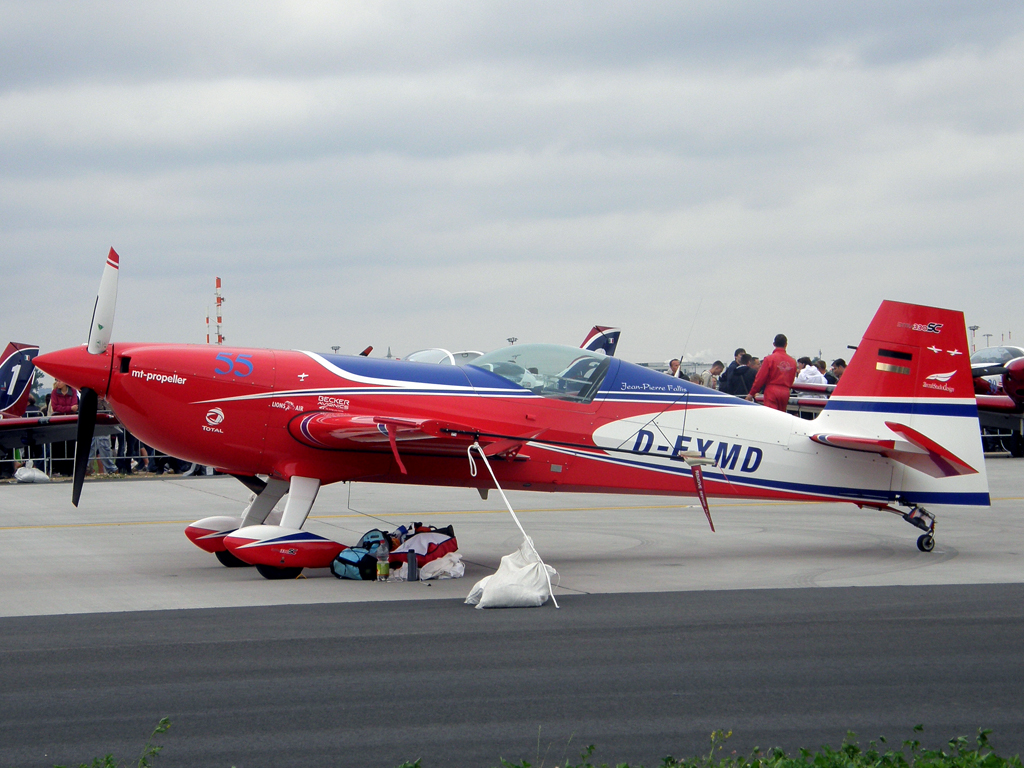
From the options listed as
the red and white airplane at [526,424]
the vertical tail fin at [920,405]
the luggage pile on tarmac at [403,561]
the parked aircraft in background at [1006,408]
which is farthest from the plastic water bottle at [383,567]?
the parked aircraft in background at [1006,408]

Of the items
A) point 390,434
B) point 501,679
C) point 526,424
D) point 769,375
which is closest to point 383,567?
point 390,434

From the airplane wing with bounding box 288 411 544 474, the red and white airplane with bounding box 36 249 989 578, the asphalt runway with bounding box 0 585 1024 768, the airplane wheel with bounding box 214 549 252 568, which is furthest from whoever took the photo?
the airplane wheel with bounding box 214 549 252 568

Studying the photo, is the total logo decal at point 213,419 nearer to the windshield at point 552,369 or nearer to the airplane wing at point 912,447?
the windshield at point 552,369

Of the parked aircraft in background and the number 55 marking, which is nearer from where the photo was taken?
the number 55 marking

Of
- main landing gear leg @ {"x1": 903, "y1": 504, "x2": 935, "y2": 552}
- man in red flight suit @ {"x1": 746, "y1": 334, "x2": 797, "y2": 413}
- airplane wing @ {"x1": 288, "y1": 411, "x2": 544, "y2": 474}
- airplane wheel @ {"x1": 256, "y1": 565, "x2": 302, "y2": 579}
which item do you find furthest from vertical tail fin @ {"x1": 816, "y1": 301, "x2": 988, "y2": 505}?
airplane wheel @ {"x1": 256, "y1": 565, "x2": 302, "y2": 579}

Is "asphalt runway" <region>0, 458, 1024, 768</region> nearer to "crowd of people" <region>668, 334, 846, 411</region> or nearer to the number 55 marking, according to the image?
the number 55 marking

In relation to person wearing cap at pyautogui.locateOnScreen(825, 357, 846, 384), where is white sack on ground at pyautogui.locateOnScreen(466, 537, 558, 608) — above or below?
below

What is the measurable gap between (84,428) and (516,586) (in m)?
4.33

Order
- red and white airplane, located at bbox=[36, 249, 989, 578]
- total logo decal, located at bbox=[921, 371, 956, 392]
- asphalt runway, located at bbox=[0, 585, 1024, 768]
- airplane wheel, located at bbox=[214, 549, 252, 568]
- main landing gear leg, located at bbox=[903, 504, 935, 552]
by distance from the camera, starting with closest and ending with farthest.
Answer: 1. asphalt runway, located at bbox=[0, 585, 1024, 768]
2. red and white airplane, located at bbox=[36, 249, 989, 578]
3. airplane wheel, located at bbox=[214, 549, 252, 568]
4. total logo decal, located at bbox=[921, 371, 956, 392]
5. main landing gear leg, located at bbox=[903, 504, 935, 552]

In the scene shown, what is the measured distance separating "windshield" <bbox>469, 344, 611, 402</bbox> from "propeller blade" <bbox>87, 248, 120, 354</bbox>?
3.31 m

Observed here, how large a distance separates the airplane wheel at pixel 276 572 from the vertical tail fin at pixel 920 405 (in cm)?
542

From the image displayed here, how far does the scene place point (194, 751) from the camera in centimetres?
398

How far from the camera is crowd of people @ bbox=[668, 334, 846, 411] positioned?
48.7 ft

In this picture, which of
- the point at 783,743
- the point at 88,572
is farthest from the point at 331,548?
the point at 783,743
